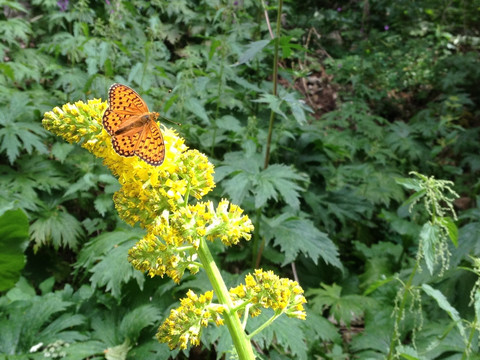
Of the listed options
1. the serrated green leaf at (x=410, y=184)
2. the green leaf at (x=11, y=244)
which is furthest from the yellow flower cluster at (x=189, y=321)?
the green leaf at (x=11, y=244)

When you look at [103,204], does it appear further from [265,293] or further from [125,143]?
[265,293]

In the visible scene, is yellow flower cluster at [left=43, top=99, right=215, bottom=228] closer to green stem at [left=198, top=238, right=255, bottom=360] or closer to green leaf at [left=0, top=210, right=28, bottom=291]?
green stem at [left=198, top=238, right=255, bottom=360]

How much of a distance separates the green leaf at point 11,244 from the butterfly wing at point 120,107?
2.21 m

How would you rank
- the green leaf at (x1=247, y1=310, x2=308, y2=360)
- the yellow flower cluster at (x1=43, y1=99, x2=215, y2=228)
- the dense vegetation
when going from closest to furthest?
the yellow flower cluster at (x1=43, y1=99, x2=215, y2=228)
the green leaf at (x1=247, y1=310, x2=308, y2=360)
the dense vegetation

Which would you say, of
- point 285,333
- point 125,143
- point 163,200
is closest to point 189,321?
point 163,200

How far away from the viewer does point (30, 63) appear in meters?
5.93

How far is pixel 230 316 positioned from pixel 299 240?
1920mm

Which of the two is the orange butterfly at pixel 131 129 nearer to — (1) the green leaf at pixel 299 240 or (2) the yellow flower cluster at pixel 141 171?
(2) the yellow flower cluster at pixel 141 171

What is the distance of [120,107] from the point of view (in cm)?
171

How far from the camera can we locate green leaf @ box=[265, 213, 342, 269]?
126 inches

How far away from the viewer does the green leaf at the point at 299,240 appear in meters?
3.20

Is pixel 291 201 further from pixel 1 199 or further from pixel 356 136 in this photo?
pixel 356 136

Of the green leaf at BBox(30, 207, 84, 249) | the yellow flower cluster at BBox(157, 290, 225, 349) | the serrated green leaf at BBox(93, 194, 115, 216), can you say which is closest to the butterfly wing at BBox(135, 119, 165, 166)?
the yellow flower cluster at BBox(157, 290, 225, 349)

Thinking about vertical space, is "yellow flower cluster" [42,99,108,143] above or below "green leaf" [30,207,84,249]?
above
